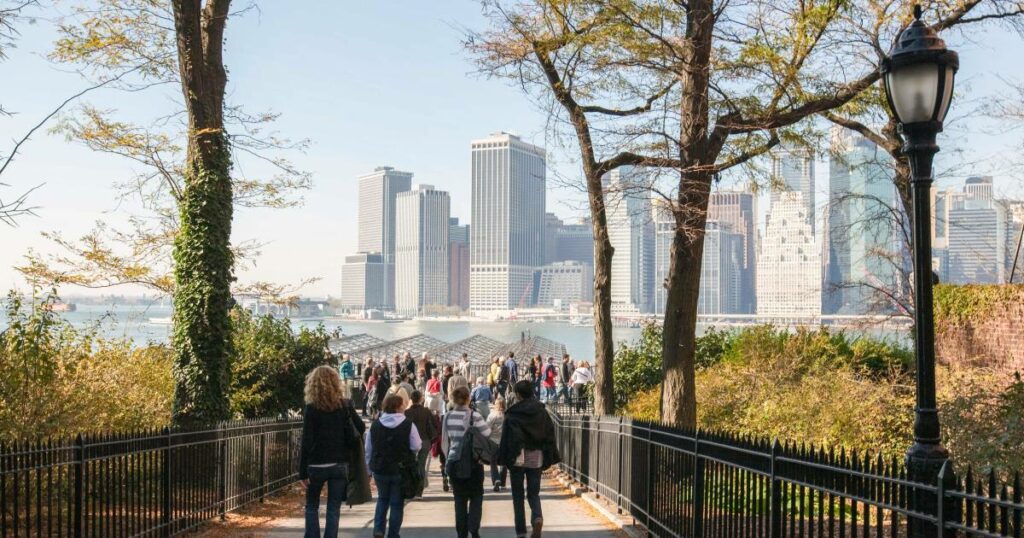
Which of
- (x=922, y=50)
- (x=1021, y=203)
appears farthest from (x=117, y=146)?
(x=1021, y=203)

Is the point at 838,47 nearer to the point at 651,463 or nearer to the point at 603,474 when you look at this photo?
the point at 603,474

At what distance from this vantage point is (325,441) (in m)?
8.88

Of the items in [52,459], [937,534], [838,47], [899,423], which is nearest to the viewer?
[937,534]

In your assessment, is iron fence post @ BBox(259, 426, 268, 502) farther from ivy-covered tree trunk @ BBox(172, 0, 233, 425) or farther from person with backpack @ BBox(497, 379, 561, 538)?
person with backpack @ BBox(497, 379, 561, 538)

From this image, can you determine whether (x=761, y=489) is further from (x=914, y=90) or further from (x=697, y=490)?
(x=914, y=90)

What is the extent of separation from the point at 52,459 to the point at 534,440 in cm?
444

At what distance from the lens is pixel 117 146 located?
1828 centimetres

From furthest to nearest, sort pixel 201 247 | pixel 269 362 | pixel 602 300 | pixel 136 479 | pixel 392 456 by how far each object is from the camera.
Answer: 1. pixel 269 362
2. pixel 602 300
3. pixel 201 247
4. pixel 136 479
5. pixel 392 456

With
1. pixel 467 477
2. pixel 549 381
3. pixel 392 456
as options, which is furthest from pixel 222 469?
pixel 549 381

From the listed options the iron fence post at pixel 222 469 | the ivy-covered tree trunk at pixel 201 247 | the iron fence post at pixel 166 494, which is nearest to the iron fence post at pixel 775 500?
the iron fence post at pixel 166 494

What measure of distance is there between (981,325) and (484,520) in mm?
11865

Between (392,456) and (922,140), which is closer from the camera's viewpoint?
(922,140)

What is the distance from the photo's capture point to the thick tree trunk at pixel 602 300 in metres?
18.2

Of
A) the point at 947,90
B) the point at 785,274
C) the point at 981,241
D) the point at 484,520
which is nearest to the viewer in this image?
the point at 947,90
